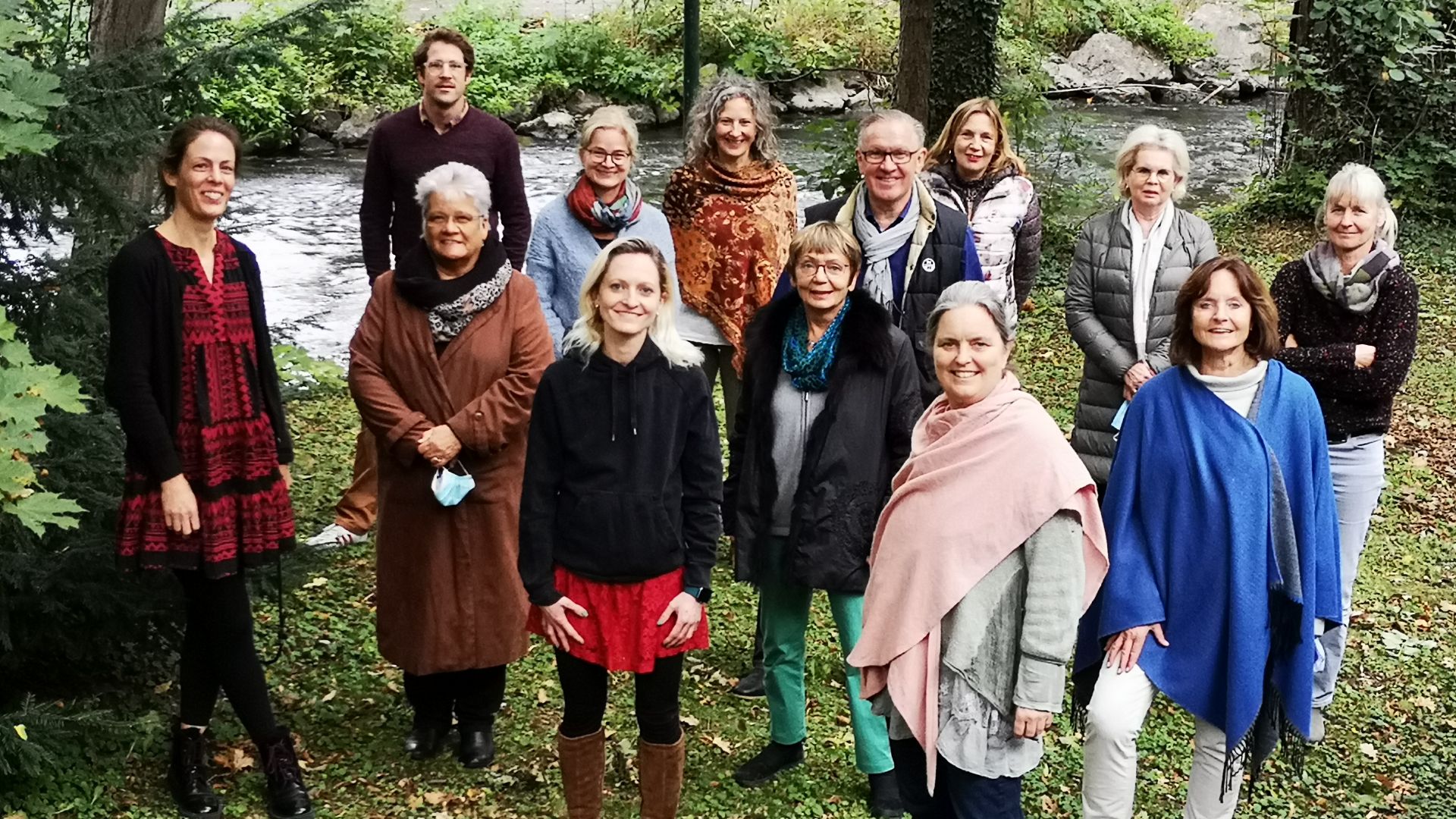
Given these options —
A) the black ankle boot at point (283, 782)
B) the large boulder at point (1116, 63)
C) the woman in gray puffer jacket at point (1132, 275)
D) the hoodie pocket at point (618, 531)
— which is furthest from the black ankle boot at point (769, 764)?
the large boulder at point (1116, 63)

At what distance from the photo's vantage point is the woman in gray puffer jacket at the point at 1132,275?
4926 millimetres

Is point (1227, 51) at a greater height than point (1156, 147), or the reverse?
point (1227, 51)

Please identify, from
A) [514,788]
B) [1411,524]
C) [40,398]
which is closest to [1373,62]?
[1411,524]

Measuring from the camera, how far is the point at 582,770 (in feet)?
12.7

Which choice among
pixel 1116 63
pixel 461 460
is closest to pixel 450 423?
pixel 461 460

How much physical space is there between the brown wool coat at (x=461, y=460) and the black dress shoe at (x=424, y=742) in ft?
0.97

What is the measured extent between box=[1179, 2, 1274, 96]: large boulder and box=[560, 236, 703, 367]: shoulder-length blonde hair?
745 inches

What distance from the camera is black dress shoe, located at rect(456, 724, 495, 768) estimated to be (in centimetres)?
443

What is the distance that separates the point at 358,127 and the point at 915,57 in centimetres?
1002

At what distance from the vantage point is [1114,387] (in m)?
5.10

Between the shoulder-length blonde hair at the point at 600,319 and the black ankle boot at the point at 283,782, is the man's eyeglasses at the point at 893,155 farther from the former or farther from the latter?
the black ankle boot at the point at 283,782

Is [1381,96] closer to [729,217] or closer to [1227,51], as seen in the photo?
[729,217]

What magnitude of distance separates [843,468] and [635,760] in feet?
4.06

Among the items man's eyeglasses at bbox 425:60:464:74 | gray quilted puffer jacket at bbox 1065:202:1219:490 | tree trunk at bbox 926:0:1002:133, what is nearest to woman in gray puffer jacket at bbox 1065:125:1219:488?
gray quilted puffer jacket at bbox 1065:202:1219:490
